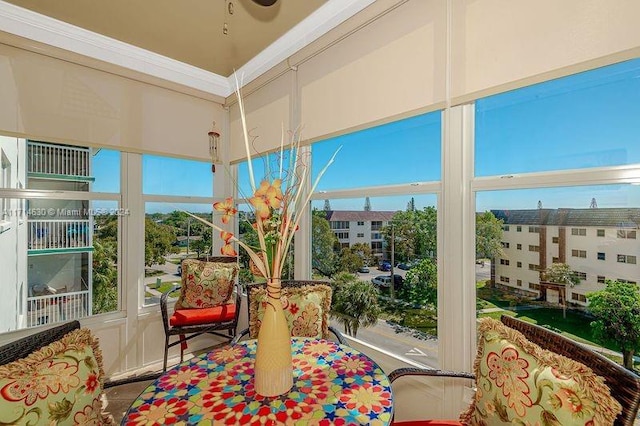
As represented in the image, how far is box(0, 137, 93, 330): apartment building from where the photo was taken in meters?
2.32

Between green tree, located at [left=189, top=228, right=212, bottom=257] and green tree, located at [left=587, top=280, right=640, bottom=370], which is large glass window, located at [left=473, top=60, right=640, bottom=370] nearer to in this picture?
green tree, located at [left=587, top=280, right=640, bottom=370]

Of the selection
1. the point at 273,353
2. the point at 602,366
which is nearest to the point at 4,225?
the point at 273,353

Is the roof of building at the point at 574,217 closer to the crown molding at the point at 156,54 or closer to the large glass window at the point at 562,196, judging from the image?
the large glass window at the point at 562,196

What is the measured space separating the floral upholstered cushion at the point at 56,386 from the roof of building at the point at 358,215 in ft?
5.50

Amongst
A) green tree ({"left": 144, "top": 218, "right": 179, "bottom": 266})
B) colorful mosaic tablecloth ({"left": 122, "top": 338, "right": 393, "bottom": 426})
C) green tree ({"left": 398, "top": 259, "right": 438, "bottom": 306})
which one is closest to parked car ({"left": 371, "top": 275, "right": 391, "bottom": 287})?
green tree ({"left": 398, "top": 259, "right": 438, "bottom": 306})

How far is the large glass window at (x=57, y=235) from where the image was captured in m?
2.33

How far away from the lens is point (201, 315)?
8.80ft

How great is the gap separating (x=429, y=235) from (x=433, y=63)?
0.99 m

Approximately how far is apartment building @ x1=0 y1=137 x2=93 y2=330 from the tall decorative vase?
7.94 feet

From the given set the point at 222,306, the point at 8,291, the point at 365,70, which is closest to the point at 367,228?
the point at 365,70

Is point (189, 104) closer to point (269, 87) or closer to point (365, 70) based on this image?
point (269, 87)

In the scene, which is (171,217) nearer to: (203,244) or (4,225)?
(203,244)

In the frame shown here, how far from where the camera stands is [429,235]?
1.82m

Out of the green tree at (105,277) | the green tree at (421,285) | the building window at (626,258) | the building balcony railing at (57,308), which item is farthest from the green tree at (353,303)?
the building balcony railing at (57,308)
